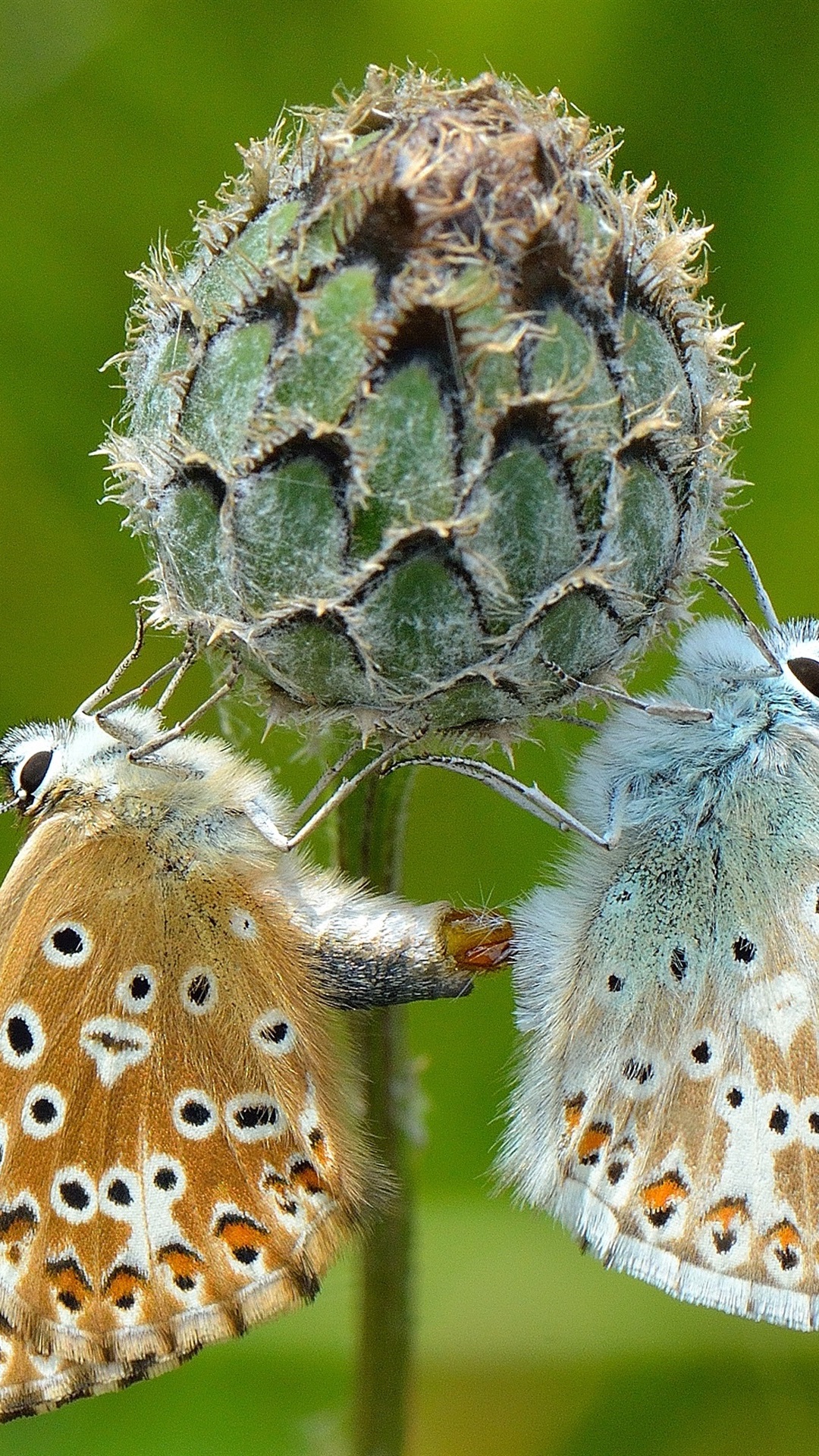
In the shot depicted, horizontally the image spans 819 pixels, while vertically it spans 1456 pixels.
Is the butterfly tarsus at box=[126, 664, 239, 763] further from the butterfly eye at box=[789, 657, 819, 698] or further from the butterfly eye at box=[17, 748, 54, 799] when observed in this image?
the butterfly eye at box=[789, 657, 819, 698]

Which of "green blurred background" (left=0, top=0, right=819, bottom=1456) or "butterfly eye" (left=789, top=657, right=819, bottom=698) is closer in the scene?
"butterfly eye" (left=789, top=657, right=819, bottom=698)

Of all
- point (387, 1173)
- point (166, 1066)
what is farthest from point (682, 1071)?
Result: point (166, 1066)

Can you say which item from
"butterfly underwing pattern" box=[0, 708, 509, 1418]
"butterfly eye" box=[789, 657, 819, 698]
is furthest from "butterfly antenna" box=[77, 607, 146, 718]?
"butterfly eye" box=[789, 657, 819, 698]

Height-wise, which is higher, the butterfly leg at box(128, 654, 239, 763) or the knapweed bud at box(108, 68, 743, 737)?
the knapweed bud at box(108, 68, 743, 737)

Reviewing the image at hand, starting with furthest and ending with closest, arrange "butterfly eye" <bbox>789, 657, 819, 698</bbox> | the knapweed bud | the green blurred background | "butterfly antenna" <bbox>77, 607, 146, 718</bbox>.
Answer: the green blurred background, "butterfly eye" <bbox>789, 657, 819, 698</bbox>, "butterfly antenna" <bbox>77, 607, 146, 718</bbox>, the knapweed bud

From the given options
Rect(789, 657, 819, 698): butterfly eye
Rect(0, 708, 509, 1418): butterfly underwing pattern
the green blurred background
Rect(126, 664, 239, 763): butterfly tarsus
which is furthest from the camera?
the green blurred background

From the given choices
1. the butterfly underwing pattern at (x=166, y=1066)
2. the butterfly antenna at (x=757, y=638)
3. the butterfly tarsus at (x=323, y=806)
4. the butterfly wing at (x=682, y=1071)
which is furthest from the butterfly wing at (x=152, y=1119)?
the butterfly antenna at (x=757, y=638)

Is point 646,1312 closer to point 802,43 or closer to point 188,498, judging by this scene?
point 188,498

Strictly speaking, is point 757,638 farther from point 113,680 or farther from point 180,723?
point 113,680

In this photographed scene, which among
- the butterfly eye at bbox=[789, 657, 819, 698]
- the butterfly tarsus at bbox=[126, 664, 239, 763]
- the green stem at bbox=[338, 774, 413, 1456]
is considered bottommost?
the green stem at bbox=[338, 774, 413, 1456]
